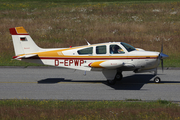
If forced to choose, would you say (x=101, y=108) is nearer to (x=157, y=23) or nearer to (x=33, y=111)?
(x=33, y=111)

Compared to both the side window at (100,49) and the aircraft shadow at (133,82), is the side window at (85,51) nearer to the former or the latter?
the side window at (100,49)

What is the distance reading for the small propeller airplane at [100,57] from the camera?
480 inches

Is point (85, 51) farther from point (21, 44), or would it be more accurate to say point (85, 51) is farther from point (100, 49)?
point (21, 44)

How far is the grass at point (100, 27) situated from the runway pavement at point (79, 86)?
333 centimetres

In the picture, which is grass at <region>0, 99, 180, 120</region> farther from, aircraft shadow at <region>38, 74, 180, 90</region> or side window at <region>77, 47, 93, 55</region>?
side window at <region>77, 47, 93, 55</region>

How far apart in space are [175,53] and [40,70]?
10883mm

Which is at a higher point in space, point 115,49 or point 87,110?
point 115,49

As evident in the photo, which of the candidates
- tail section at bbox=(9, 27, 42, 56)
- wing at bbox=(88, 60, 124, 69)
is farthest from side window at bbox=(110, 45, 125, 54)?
tail section at bbox=(9, 27, 42, 56)

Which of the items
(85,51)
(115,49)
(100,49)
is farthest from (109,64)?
(85,51)

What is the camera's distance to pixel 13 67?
1742 cm

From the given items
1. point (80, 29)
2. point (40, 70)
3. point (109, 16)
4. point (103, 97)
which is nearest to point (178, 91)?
point (103, 97)

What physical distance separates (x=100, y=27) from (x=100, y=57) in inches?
647

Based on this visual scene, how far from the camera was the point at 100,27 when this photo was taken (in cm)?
2862

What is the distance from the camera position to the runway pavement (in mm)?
10484
